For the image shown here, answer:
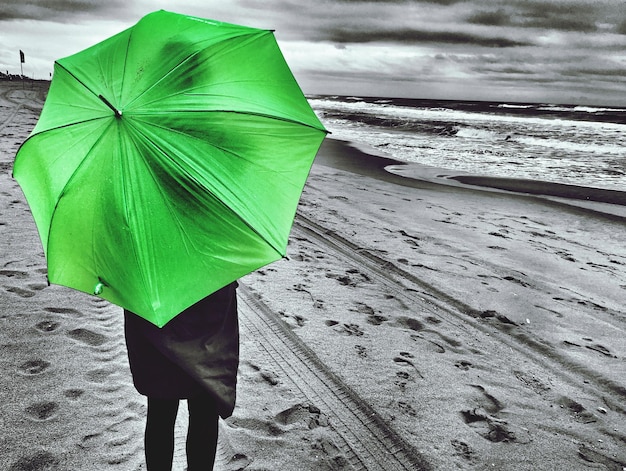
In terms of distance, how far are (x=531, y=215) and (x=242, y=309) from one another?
6749mm

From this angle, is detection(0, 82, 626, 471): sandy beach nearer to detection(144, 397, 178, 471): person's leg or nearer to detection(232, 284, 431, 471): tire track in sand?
detection(232, 284, 431, 471): tire track in sand

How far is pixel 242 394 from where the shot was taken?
347 centimetres

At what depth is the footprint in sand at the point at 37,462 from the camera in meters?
2.70

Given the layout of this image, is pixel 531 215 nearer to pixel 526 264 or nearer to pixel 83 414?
pixel 526 264

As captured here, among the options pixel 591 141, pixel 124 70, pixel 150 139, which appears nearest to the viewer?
pixel 150 139

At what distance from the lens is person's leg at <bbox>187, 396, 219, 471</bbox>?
212cm

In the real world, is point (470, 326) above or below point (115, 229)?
below

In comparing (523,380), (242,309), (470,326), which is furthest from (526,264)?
(242,309)

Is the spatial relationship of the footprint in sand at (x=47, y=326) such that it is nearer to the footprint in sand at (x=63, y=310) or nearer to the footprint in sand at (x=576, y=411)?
the footprint in sand at (x=63, y=310)

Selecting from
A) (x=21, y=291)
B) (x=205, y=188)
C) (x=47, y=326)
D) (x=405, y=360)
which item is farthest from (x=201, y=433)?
(x=21, y=291)

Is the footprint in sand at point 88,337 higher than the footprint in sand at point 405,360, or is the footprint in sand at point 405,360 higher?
the footprint in sand at point 405,360

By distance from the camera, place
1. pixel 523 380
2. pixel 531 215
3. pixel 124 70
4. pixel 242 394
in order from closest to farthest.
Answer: pixel 124 70 < pixel 242 394 < pixel 523 380 < pixel 531 215

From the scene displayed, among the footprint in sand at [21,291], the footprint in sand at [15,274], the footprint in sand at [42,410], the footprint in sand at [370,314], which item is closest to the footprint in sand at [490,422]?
the footprint in sand at [370,314]

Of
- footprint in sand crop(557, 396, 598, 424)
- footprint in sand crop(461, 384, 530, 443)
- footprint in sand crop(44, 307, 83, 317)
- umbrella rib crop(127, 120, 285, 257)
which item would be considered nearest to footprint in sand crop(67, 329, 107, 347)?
footprint in sand crop(44, 307, 83, 317)
